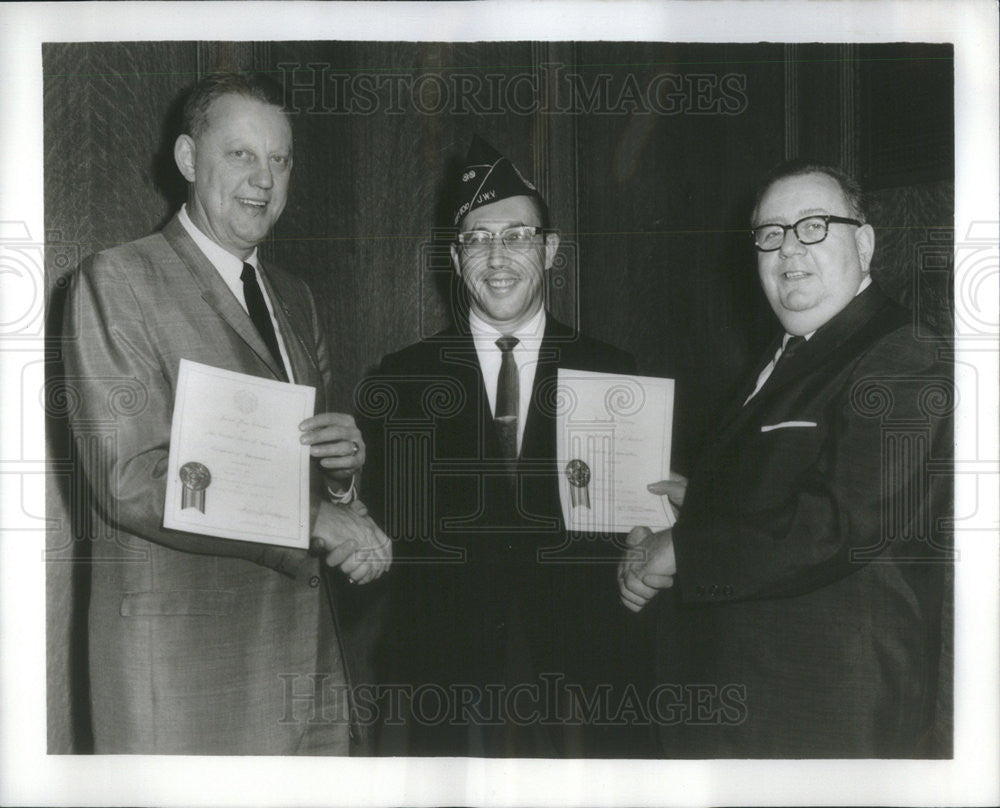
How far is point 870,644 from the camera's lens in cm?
246

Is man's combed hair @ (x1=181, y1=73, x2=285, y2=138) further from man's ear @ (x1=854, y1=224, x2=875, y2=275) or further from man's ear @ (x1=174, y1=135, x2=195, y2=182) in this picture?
man's ear @ (x1=854, y1=224, x2=875, y2=275)

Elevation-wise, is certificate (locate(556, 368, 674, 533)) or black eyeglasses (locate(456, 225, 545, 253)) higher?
black eyeglasses (locate(456, 225, 545, 253))

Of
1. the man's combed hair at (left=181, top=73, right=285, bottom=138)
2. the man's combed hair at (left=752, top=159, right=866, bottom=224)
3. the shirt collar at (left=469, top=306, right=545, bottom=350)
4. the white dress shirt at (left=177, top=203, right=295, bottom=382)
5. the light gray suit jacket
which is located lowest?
the light gray suit jacket

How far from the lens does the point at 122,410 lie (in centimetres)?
247

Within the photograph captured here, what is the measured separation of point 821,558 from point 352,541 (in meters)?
1.24

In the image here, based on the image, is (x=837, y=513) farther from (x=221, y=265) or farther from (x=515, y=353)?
(x=221, y=265)

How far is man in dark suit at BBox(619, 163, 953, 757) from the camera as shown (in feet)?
8.00

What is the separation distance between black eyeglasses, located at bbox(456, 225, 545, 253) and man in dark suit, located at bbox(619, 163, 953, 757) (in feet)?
1.98

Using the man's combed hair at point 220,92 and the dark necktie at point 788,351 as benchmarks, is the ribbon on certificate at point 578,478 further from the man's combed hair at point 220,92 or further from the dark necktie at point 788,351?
the man's combed hair at point 220,92

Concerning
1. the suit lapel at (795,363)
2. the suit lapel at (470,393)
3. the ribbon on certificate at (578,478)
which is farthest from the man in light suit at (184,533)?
the suit lapel at (795,363)

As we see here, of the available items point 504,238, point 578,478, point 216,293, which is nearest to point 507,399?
point 578,478

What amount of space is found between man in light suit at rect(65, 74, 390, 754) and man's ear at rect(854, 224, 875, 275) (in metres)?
1.42

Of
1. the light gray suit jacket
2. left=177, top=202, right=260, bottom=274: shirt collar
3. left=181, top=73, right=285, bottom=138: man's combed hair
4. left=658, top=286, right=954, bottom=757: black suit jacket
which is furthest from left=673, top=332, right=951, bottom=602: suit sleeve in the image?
left=181, top=73, right=285, bottom=138: man's combed hair

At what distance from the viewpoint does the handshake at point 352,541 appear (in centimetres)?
246
